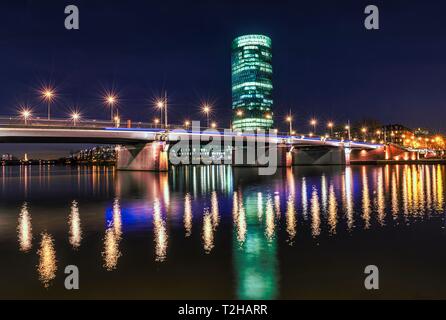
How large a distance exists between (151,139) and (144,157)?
792cm

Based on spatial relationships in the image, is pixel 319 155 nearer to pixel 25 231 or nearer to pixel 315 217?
pixel 315 217

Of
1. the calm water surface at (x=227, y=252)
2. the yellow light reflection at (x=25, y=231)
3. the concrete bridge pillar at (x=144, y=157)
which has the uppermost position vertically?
the concrete bridge pillar at (x=144, y=157)

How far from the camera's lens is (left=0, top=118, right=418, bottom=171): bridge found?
182 feet

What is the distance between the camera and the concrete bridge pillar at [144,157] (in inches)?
2707

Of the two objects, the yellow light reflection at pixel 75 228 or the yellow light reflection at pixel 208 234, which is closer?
the yellow light reflection at pixel 208 234

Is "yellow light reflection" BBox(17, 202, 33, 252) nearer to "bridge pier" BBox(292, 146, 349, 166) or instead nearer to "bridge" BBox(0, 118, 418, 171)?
"bridge" BBox(0, 118, 418, 171)

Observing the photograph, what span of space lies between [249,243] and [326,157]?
107245 mm

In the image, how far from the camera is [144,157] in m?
73.6

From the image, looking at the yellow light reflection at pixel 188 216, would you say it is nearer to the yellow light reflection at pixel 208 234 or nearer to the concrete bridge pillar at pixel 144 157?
the yellow light reflection at pixel 208 234

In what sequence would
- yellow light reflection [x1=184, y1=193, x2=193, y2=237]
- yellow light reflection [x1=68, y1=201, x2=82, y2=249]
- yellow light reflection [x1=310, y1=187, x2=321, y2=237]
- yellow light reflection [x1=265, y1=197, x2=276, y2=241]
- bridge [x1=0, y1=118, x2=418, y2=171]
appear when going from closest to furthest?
yellow light reflection [x1=68, y1=201, x2=82, y2=249]
yellow light reflection [x1=265, y1=197, x2=276, y2=241]
yellow light reflection [x1=310, y1=187, x2=321, y2=237]
yellow light reflection [x1=184, y1=193, x2=193, y2=237]
bridge [x1=0, y1=118, x2=418, y2=171]

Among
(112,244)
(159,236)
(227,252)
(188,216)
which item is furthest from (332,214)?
(112,244)

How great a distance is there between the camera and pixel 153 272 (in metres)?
9.22

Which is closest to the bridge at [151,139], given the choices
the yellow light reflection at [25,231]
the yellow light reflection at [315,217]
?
the yellow light reflection at [25,231]

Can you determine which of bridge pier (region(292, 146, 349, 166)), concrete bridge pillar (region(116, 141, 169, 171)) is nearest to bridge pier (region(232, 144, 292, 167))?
bridge pier (region(292, 146, 349, 166))
